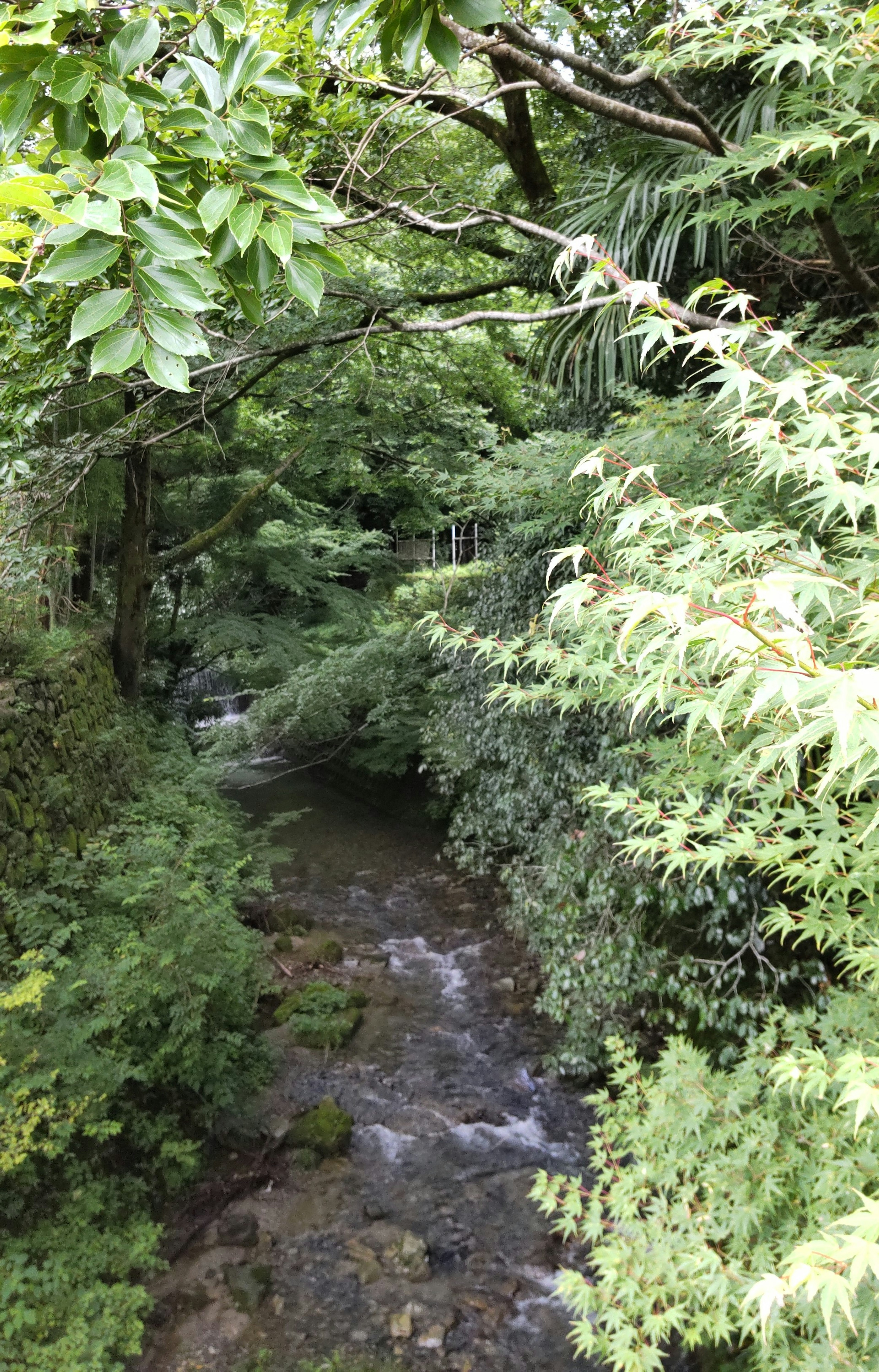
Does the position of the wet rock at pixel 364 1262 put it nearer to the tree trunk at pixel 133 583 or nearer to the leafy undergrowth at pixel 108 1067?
the leafy undergrowth at pixel 108 1067

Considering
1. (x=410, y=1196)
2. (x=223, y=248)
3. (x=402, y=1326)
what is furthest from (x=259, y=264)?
(x=410, y=1196)

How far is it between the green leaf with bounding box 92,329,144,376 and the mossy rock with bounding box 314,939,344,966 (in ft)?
18.6

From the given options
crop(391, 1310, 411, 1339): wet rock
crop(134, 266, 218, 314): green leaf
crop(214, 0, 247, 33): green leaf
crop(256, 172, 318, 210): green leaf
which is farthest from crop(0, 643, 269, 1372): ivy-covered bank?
crop(214, 0, 247, 33): green leaf

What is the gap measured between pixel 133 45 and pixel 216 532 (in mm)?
7058

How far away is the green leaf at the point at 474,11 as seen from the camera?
1.07m

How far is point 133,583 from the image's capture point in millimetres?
7180

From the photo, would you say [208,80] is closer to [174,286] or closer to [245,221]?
[245,221]

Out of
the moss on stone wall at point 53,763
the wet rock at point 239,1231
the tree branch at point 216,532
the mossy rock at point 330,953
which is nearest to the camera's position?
the wet rock at point 239,1231

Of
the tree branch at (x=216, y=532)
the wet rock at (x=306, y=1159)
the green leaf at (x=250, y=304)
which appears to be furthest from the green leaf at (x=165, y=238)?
the tree branch at (x=216, y=532)

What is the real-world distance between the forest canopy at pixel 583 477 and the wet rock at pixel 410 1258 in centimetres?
65

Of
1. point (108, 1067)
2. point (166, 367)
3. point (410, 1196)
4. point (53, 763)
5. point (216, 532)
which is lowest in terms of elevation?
point (410, 1196)

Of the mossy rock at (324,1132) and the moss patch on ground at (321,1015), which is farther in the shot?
the moss patch on ground at (321,1015)

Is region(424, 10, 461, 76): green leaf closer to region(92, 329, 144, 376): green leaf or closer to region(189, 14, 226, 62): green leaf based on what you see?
region(189, 14, 226, 62): green leaf

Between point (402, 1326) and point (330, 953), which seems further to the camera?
point (330, 953)
